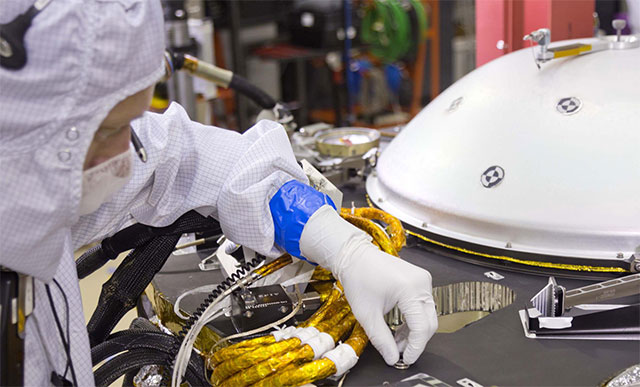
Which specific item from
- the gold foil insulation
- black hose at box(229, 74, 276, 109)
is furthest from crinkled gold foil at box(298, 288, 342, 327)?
black hose at box(229, 74, 276, 109)

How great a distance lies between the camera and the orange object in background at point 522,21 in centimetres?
186

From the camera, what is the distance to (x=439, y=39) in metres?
5.48

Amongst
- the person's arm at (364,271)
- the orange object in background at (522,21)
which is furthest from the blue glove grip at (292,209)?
the orange object in background at (522,21)

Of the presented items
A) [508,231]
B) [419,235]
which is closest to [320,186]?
[419,235]

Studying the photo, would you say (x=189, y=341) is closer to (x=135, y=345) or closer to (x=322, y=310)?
(x=135, y=345)

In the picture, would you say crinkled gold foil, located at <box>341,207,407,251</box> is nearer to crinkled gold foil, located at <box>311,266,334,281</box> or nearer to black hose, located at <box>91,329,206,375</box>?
crinkled gold foil, located at <box>311,266,334,281</box>

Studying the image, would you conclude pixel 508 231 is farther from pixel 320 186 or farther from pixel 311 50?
pixel 311 50

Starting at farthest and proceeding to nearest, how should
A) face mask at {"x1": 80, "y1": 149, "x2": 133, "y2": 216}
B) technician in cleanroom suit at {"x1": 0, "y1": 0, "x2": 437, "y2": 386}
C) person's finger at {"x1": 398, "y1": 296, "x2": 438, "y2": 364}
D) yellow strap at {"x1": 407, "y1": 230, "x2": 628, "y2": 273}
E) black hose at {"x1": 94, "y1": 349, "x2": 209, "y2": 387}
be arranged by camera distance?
yellow strap at {"x1": 407, "y1": 230, "x2": 628, "y2": 273} → black hose at {"x1": 94, "y1": 349, "x2": 209, "y2": 387} → person's finger at {"x1": 398, "y1": 296, "x2": 438, "y2": 364} → face mask at {"x1": 80, "y1": 149, "x2": 133, "y2": 216} → technician in cleanroom suit at {"x1": 0, "y1": 0, "x2": 437, "y2": 386}

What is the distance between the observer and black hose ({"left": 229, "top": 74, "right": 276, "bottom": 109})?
1990 millimetres

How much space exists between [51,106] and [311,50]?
4.46 metres

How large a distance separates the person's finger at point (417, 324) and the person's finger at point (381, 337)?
19mm

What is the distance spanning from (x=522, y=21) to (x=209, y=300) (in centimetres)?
125

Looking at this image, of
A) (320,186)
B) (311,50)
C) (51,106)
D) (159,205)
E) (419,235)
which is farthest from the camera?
(311,50)

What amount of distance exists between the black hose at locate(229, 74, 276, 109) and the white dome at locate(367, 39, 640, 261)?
0.52 metres
